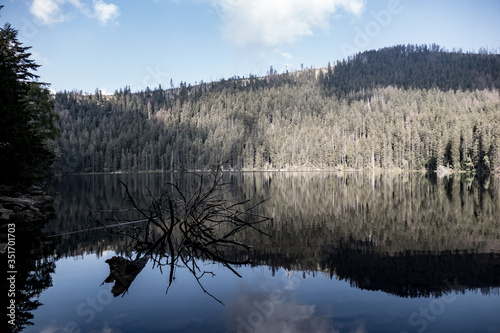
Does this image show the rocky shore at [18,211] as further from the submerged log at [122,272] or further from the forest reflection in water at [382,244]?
the submerged log at [122,272]

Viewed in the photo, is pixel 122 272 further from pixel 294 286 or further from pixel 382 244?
pixel 382 244

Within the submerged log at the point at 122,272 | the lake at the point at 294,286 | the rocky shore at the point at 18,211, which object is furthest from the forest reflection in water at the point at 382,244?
the submerged log at the point at 122,272

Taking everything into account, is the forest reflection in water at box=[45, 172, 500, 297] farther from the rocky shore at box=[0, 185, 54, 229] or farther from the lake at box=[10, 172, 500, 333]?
the rocky shore at box=[0, 185, 54, 229]

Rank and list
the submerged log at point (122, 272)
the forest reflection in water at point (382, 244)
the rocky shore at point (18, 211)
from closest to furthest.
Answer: the submerged log at point (122, 272) < the forest reflection in water at point (382, 244) < the rocky shore at point (18, 211)

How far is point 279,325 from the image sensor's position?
7.93 metres

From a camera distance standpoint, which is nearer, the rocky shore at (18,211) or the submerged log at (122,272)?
the submerged log at (122,272)

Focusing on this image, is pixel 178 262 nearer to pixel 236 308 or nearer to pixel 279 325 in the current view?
pixel 236 308

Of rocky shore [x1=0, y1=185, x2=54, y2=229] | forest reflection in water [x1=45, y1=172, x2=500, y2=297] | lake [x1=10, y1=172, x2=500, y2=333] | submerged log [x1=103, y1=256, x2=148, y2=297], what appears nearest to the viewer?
lake [x1=10, y1=172, x2=500, y2=333]

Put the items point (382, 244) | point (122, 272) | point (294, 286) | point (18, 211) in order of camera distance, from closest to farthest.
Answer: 1. point (294, 286)
2. point (122, 272)
3. point (382, 244)
4. point (18, 211)

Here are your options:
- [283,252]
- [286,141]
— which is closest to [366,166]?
[286,141]

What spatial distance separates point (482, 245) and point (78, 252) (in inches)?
735

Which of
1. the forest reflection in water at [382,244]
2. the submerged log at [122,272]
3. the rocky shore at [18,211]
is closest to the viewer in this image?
the submerged log at [122,272]

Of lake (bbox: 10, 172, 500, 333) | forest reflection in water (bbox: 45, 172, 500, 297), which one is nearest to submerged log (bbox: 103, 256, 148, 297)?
lake (bbox: 10, 172, 500, 333)

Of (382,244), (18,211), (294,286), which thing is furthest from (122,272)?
(18,211)
